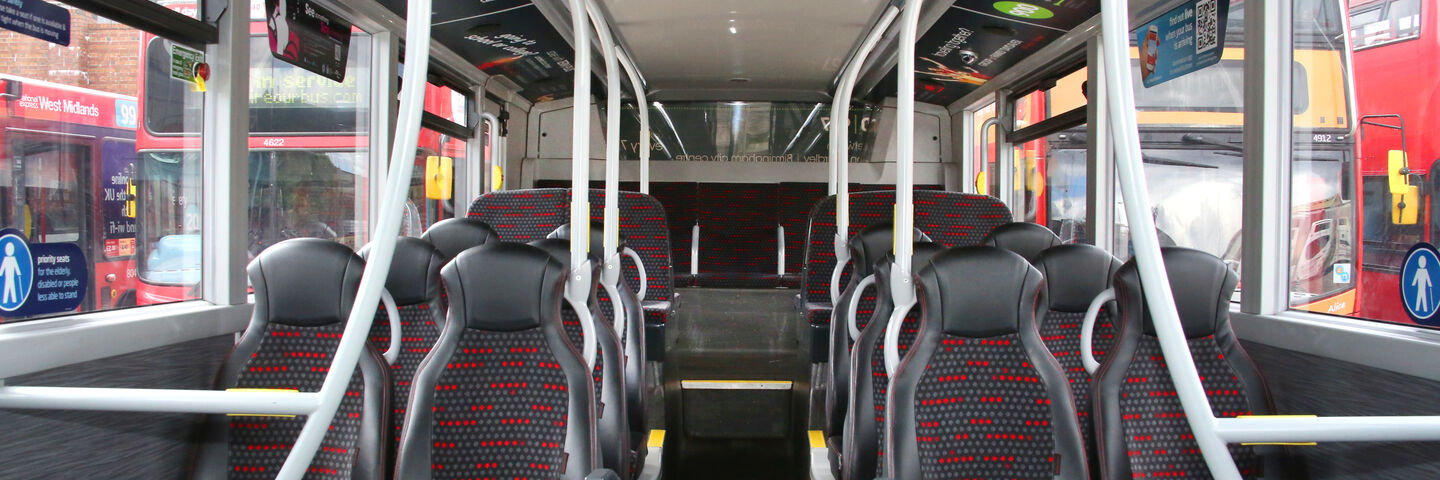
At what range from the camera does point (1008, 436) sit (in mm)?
2129

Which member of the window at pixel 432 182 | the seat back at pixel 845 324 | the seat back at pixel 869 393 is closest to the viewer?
the seat back at pixel 869 393

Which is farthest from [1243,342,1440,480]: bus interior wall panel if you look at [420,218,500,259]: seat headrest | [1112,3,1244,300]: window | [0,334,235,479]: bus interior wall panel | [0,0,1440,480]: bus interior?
[0,334,235,479]: bus interior wall panel

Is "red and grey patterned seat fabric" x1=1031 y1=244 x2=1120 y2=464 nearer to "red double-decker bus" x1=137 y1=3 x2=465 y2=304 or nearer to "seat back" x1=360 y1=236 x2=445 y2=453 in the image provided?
"seat back" x1=360 y1=236 x2=445 y2=453

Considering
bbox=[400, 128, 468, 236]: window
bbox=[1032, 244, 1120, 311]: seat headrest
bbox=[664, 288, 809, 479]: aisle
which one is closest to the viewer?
bbox=[1032, 244, 1120, 311]: seat headrest

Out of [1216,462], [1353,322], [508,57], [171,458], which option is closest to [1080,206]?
[1353,322]

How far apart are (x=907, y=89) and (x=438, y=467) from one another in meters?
1.80

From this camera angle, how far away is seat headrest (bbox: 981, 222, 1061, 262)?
318 centimetres

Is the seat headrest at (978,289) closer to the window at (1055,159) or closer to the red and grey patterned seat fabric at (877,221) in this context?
the red and grey patterned seat fabric at (877,221)

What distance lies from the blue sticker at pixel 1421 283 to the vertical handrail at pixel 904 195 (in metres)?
1.48

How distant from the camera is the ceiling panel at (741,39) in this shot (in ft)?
15.4

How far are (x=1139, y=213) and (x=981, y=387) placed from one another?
89 cm

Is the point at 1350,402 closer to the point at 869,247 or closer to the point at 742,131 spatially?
the point at 869,247

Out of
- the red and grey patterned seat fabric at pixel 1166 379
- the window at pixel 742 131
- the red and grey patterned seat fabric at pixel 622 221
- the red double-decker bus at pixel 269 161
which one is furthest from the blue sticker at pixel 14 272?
the window at pixel 742 131

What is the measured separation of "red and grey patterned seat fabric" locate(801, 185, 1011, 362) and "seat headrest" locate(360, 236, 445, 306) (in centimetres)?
203
